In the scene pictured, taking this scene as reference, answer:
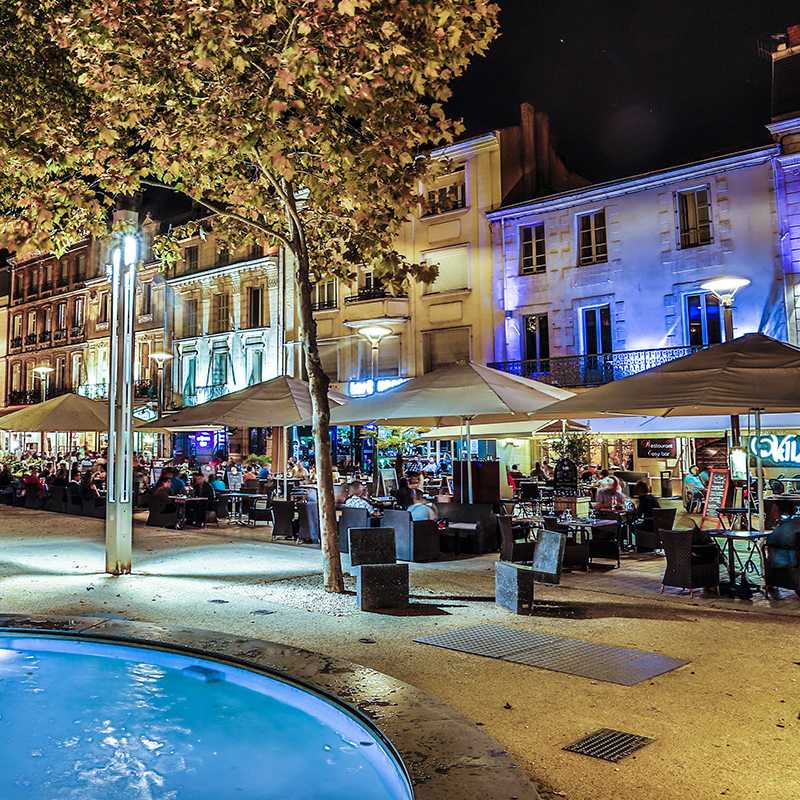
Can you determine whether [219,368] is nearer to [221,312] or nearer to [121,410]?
[221,312]

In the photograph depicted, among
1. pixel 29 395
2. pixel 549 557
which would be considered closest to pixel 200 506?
pixel 549 557

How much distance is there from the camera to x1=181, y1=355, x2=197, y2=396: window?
39062 millimetres

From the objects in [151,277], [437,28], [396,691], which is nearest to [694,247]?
[437,28]

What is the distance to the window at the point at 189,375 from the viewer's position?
39.1 metres

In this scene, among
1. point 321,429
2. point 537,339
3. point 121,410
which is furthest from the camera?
point 537,339

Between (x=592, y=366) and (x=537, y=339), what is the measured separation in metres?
2.51

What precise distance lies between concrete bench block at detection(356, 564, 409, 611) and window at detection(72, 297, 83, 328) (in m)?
42.9

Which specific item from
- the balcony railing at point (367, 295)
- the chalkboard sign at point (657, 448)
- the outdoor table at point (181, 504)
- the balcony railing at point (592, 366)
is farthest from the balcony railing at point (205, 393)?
the outdoor table at point (181, 504)

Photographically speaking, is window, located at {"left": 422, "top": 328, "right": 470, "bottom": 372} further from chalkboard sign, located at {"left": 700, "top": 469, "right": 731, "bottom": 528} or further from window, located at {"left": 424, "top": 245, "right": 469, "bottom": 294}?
chalkboard sign, located at {"left": 700, "top": 469, "right": 731, "bottom": 528}

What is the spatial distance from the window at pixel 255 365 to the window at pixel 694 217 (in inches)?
757

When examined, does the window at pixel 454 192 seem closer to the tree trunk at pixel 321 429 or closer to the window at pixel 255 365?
the window at pixel 255 365

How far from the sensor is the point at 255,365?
36.1 meters

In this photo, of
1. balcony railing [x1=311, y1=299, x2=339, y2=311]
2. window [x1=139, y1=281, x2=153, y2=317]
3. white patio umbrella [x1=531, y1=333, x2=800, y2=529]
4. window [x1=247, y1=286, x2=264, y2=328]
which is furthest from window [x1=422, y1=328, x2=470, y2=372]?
white patio umbrella [x1=531, y1=333, x2=800, y2=529]

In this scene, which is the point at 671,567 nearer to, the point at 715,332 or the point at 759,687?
the point at 759,687
